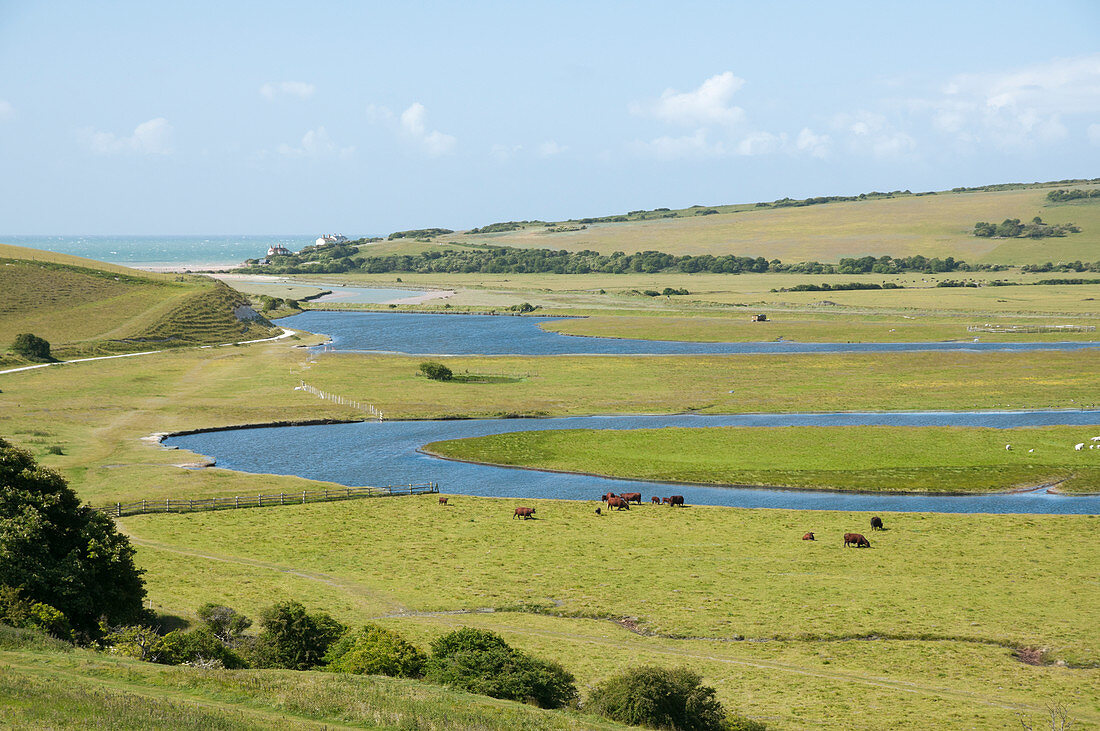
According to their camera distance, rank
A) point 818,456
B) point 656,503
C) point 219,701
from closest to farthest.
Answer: point 219,701 < point 656,503 < point 818,456

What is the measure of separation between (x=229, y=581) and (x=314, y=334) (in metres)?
119

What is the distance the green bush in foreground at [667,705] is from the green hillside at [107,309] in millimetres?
111702

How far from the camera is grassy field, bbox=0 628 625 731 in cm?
2114

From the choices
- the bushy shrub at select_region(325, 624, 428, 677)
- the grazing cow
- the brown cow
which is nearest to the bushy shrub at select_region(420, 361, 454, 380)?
the grazing cow

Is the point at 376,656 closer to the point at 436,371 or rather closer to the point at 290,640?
the point at 290,640

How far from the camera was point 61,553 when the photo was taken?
34.7 meters

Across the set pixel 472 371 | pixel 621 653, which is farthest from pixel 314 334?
pixel 621 653

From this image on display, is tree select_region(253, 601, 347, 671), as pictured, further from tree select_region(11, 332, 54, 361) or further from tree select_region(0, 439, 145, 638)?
tree select_region(11, 332, 54, 361)

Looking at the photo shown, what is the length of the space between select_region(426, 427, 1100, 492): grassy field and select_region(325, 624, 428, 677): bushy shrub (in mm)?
36546

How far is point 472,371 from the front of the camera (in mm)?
112562

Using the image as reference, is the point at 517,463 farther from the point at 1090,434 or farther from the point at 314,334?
the point at 314,334

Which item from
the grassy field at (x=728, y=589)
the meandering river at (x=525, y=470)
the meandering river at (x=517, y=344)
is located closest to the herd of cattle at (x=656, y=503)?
the grassy field at (x=728, y=589)

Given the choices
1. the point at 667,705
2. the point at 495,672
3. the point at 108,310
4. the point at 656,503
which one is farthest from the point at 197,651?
the point at 108,310

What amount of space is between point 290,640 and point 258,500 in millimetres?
26165
